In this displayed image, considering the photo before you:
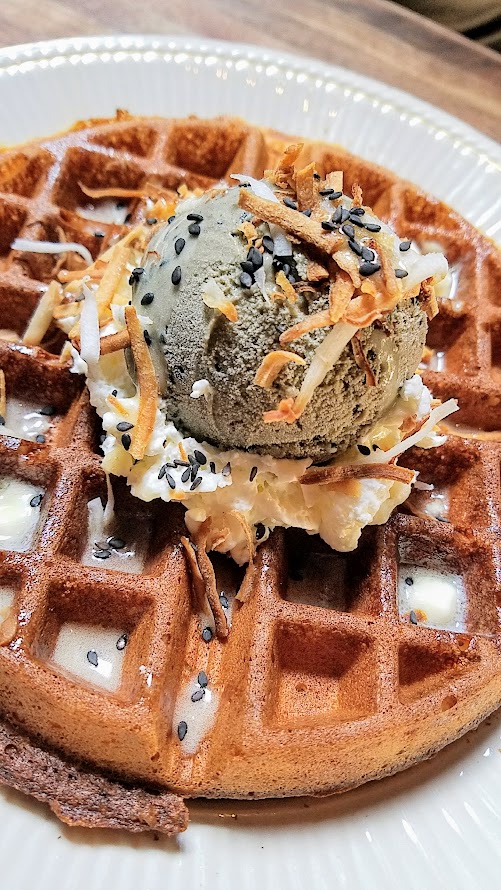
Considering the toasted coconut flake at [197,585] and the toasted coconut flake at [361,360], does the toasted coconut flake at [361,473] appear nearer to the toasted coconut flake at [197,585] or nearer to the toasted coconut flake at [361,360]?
the toasted coconut flake at [361,360]

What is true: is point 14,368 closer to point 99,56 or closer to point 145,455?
point 145,455

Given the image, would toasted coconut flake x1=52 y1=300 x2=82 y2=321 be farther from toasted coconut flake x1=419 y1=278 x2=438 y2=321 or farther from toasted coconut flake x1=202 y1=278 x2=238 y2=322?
toasted coconut flake x1=419 y1=278 x2=438 y2=321

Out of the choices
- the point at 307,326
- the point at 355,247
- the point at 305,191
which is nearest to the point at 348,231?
the point at 355,247

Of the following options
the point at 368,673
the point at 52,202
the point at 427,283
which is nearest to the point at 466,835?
the point at 368,673

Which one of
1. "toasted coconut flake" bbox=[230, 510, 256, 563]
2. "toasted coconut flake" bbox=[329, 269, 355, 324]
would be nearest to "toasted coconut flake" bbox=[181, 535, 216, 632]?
"toasted coconut flake" bbox=[230, 510, 256, 563]

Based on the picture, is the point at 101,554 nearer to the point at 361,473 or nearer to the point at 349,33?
the point at 361,473

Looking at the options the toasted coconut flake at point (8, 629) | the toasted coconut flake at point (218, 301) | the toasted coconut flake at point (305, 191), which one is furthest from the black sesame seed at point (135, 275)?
the toasted coconut flake at point (8, 629)
